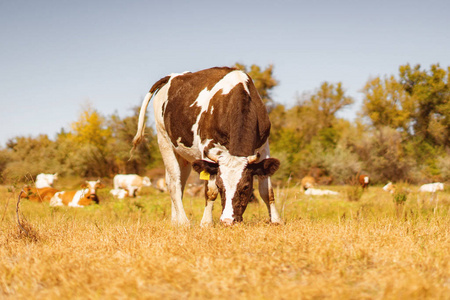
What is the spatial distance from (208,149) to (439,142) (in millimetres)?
35623

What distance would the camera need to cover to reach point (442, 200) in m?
11.4

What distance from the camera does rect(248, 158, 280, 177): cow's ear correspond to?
498 cm

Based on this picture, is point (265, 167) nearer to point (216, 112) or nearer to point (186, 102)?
point (216, 112)

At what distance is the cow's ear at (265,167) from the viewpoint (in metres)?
4.98

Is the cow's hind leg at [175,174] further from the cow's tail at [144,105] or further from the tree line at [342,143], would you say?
the tree line at [342,143]

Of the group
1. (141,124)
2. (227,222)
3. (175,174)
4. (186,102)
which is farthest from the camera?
(141,124)

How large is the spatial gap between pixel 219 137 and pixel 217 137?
4 centimetres

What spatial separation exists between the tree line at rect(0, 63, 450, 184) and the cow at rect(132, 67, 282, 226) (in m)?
21.9

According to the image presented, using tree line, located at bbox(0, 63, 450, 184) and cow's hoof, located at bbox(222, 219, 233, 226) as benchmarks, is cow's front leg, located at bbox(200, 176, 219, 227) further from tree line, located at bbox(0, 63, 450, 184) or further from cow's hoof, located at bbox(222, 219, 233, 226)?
tree line, located at bbox(0, 63, 450, 184)

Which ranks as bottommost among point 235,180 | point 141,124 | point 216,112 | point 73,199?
point 73,199

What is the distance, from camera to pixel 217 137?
5.43 meters

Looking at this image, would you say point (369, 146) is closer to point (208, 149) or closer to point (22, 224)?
point (208, 149)

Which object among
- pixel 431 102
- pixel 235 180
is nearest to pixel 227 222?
pixel 235 180

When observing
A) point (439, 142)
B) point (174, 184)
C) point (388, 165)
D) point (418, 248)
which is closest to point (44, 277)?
point (418, 248)
